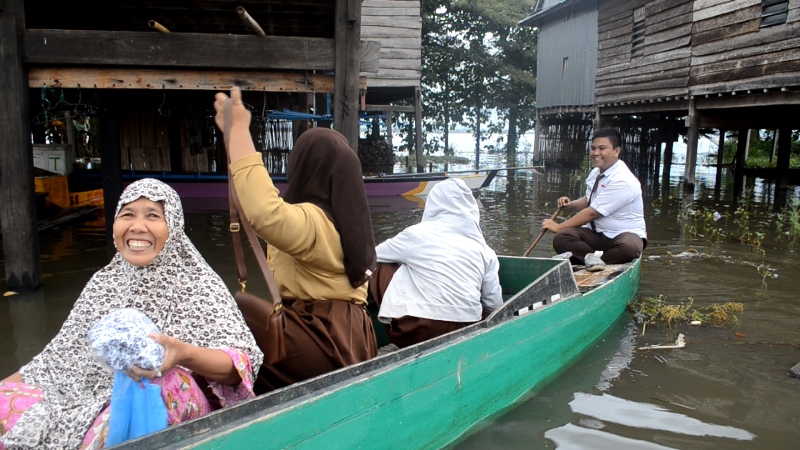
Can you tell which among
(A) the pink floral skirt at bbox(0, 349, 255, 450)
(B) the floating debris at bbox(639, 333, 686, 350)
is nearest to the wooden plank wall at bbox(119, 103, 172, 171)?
(B) the floating debris at bbox(639, 333, 686, 350)

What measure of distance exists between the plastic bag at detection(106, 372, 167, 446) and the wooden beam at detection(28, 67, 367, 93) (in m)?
4.38

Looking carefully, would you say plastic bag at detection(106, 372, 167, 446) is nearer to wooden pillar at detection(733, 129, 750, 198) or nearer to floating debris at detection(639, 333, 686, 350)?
floating debris at detection(639, 333, 686, 350)

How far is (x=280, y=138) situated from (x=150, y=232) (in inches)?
439

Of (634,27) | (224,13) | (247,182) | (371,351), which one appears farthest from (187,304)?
(634,27)

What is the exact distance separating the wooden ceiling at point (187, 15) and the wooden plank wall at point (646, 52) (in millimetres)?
9309

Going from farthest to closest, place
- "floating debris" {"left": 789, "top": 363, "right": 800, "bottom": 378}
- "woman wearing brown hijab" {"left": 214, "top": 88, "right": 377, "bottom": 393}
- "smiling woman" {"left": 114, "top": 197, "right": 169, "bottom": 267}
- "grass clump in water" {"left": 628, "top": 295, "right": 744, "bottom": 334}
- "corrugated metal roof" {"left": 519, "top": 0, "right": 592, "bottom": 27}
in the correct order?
"corrugated metal roof" {"left": 519, "top": 0, "right": 592, "bottom": 27} < "grass clump in water" {"left": 628, "top": 295, "right": 744, "bottom": 334} < "floating debris" {"left": 789, "top": 363, "right": 800, "bottom": 378} < "woman wearing brown hijab" {"left": 214, "top": 88, "right": 377, "bottom": 393} < "smiling woman" {"left": 114, "top": 197, "right": 169, "bottom": 267}

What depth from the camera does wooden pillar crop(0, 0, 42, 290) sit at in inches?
Result: 214

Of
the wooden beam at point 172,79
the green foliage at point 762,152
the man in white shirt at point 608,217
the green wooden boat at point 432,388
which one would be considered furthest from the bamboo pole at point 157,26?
the green foliage at point 762,152

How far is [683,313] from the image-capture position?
5461 millimetres

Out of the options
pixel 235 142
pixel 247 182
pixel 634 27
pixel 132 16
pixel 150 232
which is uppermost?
pixel 634 27

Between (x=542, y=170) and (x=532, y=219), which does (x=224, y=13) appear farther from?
(x=542, y=170)

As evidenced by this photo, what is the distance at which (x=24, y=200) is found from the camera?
5.71m

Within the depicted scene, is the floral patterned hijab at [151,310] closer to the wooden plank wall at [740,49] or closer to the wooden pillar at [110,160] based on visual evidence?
the wooden pillar at [110,160]

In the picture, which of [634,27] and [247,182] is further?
[634,27]
